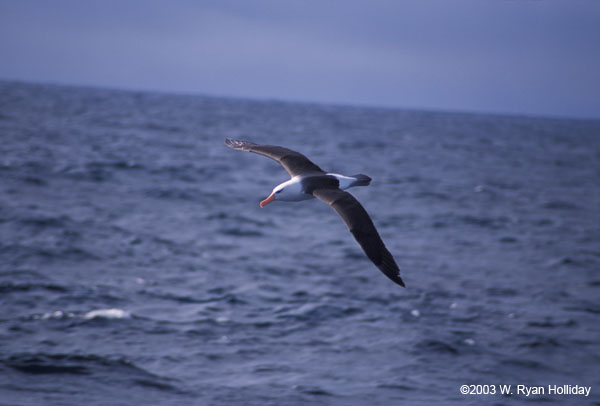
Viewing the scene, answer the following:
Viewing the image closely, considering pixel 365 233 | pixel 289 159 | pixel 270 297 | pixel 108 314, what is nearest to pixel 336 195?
pixel 365 233

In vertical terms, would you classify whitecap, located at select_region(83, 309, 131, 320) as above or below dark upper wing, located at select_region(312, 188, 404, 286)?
below

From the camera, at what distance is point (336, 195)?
729 centimetres

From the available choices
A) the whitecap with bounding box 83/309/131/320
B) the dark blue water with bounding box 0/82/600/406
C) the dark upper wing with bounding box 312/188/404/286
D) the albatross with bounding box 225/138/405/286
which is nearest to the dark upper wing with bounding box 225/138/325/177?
the albatross with bounding box 225/138/405/286

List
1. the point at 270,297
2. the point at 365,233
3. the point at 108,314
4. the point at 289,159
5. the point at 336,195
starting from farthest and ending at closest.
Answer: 1. the point at 270,297
2. the point at 108,314
3. the point at 289,159
4. the point at 336,195
5. the point at 365,233

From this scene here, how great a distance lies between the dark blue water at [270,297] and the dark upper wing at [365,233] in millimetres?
3497

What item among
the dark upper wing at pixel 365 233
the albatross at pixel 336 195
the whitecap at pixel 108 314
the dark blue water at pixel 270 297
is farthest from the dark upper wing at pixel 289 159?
the whitecap at pixel 108 314

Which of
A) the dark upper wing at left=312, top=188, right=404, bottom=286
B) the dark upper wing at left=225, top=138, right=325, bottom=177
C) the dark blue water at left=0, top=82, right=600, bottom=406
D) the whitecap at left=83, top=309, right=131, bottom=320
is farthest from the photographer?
the whitecap at left=83, top=309, right=131, bottom=320

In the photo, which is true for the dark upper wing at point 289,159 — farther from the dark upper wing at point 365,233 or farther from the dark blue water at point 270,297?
the dark blue water at point 270,297

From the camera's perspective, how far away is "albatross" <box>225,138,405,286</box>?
21.6 feet

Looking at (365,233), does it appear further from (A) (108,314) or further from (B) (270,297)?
(A) (108,314)

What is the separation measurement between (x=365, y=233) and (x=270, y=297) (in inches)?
255

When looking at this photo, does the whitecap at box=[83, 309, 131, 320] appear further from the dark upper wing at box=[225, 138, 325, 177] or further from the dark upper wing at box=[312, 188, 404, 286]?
the dark upper wing at box=[312, 188, 404, 286]

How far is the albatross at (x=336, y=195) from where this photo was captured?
259 inches

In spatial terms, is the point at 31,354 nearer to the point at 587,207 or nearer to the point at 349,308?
the point at 349,308
